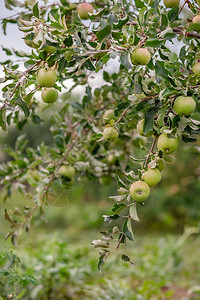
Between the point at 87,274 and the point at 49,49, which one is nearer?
the point at 49,49

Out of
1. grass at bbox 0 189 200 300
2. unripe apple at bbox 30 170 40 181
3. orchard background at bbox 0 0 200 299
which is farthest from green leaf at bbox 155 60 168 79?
unripe apple at bbox 30 170 40 181

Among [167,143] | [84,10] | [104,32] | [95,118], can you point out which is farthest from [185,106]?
[95,118]

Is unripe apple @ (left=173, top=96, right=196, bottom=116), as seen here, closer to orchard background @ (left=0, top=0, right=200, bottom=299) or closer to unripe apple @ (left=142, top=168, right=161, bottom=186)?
orchard background @ (left=0, top=0, right=200, bottom=299)

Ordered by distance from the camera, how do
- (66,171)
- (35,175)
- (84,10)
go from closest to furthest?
(84,10)
(66,171)
(35,175)

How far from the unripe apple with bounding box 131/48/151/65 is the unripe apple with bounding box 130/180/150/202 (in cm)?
21

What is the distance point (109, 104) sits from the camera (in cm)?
113

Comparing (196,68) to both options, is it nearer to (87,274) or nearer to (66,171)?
(66,171)

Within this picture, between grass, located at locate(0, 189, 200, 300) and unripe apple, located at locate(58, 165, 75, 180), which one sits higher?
unripe apple, located at locate(58, 165, 75, 180)

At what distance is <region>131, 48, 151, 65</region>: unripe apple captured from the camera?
0.61 meters

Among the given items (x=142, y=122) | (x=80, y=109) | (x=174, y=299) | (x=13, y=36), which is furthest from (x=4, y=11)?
(x=174, y=299)

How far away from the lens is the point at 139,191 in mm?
633

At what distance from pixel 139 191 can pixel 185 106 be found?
6.6 inches

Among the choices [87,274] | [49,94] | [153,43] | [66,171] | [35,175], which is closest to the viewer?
[153,43]

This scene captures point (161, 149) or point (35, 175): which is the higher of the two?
point (161, 149)
